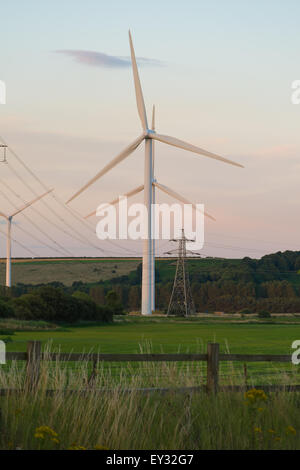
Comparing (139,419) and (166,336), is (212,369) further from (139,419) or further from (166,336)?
(166,336)

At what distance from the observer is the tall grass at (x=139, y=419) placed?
38.5 ft

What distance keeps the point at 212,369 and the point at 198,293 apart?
132 m

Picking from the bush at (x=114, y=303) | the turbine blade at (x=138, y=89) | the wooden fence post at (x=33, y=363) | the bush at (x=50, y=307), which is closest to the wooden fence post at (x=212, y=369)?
the wooden fence post at (x=33, y=363)

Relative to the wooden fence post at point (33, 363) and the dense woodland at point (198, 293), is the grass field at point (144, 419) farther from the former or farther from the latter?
the dense woodland at point (198, 293)

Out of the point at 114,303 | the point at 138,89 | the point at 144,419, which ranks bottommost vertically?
the point at 144,419

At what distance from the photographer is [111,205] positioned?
292 ft

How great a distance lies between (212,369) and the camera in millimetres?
15242

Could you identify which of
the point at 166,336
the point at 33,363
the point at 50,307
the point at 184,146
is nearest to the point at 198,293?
the point at 184,146

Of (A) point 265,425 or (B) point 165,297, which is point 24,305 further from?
(B) point 165,297

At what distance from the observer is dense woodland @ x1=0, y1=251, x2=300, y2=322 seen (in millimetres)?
70188

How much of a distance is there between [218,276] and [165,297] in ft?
76.5

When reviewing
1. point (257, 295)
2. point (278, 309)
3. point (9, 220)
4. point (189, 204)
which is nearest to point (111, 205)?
point (189, 204)

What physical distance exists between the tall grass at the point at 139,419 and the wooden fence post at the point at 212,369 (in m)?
0.25
